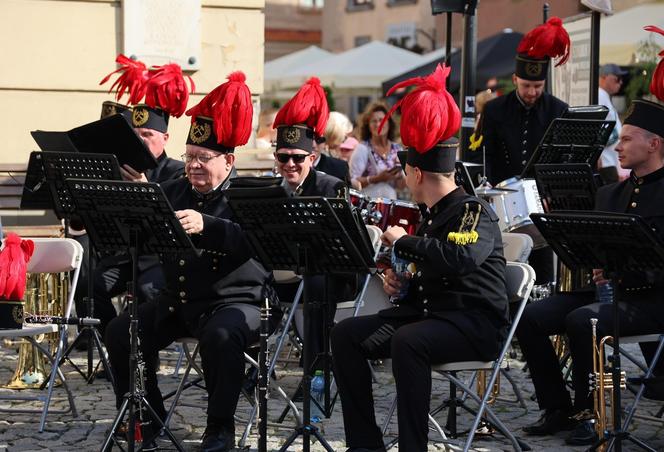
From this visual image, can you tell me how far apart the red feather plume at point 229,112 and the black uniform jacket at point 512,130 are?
2914 millimetres

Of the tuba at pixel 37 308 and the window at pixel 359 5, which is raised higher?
the window at pixel 359 5

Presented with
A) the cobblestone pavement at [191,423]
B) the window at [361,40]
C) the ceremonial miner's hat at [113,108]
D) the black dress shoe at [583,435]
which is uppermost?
the window at [361,40]

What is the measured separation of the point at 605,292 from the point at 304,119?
193 cm

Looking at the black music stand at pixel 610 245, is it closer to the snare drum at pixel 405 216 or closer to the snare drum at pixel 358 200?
the snare drum at pixel 405 216

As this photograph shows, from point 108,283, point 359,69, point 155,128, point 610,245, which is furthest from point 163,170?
point 359,69

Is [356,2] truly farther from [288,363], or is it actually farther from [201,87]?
[288,363]

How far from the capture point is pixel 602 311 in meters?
6.41

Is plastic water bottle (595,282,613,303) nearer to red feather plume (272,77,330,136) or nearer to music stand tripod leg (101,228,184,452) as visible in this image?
red feather plume (272,77,330,136)

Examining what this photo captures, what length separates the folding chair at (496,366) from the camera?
5.86 metres

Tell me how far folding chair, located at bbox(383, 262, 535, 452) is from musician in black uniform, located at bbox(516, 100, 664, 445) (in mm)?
352

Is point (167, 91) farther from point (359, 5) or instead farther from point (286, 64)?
point (359, 5)

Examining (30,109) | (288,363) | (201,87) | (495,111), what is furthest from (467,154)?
(30,109)

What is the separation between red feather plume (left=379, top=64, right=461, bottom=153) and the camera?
19.2 ft

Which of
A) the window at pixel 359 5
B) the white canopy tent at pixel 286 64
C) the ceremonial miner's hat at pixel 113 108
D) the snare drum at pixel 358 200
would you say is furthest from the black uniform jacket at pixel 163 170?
the window at pixel 359 5
